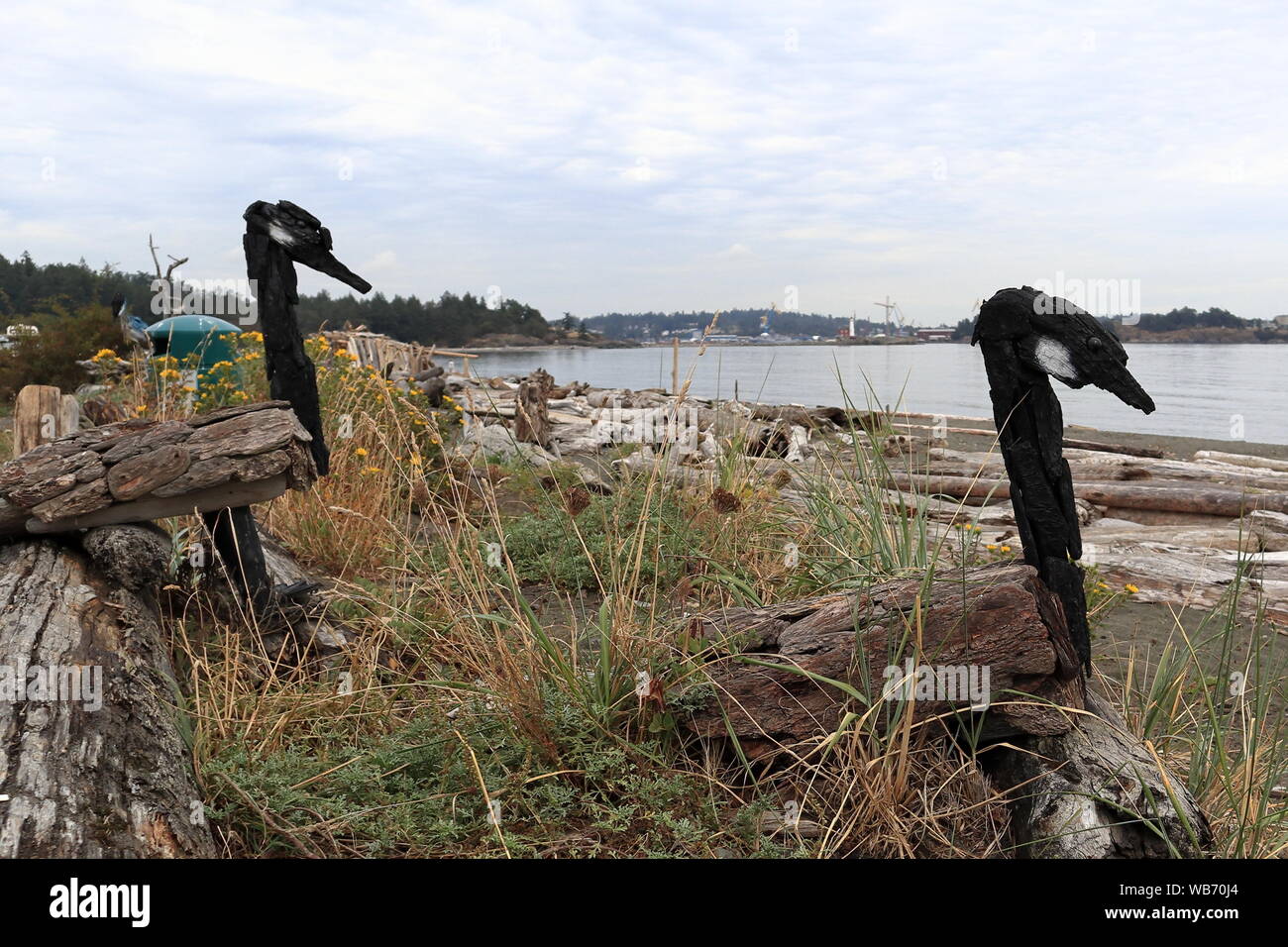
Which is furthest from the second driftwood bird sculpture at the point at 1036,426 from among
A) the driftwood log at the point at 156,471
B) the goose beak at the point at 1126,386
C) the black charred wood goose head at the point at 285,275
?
the black charred wood goose head at the point at 285,275

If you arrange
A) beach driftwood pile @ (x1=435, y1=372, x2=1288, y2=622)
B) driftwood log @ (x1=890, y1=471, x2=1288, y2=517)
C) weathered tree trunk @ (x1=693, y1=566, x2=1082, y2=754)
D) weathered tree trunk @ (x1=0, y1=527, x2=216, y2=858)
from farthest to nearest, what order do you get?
driftwood log @ (x1=890, y1=471, x2=1288, y2=517) < beach driftwood pile @ (x1=435, y1=372, x2=1288, y2=622) < weathered tree trunk @ (x1=693, y1=566, x2=1082, y2=754) < weathered tree trunk @ (x1=0, y1=527, x2=216, y2=858)

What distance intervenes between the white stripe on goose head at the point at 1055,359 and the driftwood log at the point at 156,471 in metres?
2.68

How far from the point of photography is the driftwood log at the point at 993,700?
8.70ft

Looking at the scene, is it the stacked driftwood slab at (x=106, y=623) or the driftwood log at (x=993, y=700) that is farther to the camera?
the driftwood log at (x=993, y=700)

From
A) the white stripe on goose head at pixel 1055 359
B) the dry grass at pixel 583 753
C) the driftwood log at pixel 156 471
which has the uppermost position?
the white stripe on goose head at pixel 1055 359

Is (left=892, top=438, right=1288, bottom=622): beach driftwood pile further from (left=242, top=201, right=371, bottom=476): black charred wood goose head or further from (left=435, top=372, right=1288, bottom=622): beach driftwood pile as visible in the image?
(left=242, top=201, right=371, bottom=476): black charred wood goose head

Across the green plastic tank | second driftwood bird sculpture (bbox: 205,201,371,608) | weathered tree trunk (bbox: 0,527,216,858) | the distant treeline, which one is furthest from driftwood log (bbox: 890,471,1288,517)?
the distant treeline

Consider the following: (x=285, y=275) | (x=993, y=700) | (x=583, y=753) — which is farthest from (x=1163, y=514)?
(x=285, y=275)

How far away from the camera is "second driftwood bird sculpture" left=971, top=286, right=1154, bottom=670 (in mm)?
2986

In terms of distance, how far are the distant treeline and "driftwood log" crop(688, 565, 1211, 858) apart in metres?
23.8

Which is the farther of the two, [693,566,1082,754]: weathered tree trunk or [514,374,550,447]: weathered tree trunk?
[514,374,550,447]: weathered tree trunk

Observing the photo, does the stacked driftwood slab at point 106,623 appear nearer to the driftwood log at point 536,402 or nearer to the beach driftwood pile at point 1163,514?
the beach driftwood pile at point 1163,514
